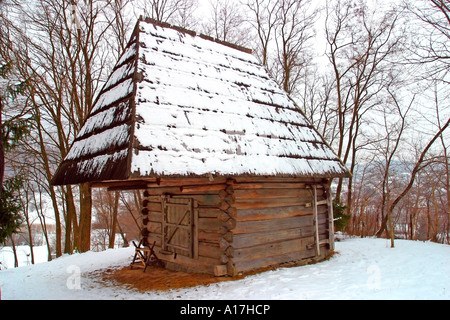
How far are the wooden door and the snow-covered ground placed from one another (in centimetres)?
142

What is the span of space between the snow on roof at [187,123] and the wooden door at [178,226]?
5.90 ft

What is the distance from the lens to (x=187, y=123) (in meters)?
5.64

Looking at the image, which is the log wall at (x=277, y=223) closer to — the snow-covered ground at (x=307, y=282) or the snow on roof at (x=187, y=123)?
the snow-covered ground at (x=307, y=282)

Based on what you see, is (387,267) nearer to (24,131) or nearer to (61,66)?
(24,131)

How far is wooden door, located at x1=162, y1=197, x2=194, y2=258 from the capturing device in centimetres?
678

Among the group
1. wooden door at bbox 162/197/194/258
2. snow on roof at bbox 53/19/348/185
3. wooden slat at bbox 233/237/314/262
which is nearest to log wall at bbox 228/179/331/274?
wooden slat at bbox 233/237/314/262

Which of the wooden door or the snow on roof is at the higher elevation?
the snow on roof

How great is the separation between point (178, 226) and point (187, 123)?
2.65 m

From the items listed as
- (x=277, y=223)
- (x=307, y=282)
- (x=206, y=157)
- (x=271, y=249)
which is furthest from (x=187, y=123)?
(x=307, y=282)

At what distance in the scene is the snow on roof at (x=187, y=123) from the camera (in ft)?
16.5

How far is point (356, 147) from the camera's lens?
1817 centimetres

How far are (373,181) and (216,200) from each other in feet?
59.2

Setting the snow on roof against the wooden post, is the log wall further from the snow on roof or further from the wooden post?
the snow on roof

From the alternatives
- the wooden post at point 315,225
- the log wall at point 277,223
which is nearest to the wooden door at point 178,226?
the log wall at point 277,223
